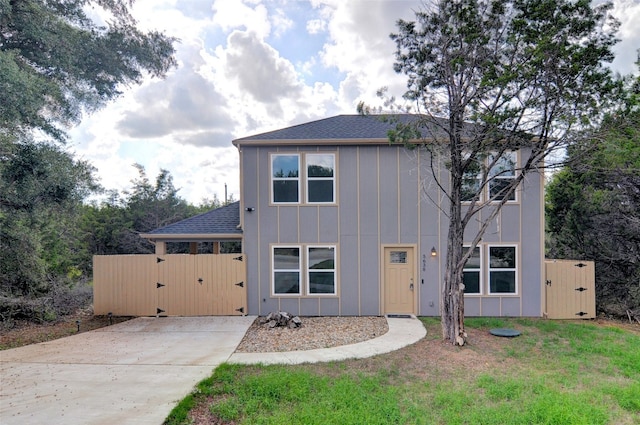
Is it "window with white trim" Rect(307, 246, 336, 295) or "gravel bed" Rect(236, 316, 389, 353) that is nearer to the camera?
"gravel bed" Rect(236, 316, 389, 353)

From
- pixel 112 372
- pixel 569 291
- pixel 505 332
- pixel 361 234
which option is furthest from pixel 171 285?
pixel 569 291

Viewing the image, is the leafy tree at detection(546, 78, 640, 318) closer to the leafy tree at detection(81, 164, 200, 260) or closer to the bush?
the bush

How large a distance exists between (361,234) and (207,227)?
14.6ft

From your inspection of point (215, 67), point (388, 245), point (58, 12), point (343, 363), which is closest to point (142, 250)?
point (215, 67)

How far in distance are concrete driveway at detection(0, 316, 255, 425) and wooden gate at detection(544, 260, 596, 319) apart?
8202 millimetres

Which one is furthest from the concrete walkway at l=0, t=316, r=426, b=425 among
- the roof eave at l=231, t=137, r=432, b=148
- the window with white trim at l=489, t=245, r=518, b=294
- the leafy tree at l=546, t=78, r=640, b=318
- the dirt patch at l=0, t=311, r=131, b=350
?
the leafy tree at l=546, t=78, r=640, b=318

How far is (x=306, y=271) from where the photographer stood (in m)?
9.24

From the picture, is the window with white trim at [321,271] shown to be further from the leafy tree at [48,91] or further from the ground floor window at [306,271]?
the leafy tree at [48,91]

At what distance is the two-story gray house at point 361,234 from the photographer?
358 inches

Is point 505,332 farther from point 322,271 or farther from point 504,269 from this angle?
point 322,271

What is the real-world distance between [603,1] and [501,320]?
23.3ft

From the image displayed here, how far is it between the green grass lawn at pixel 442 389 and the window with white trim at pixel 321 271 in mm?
3204

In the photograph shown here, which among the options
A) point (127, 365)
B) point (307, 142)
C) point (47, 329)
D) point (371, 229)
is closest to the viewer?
point (127, 365)

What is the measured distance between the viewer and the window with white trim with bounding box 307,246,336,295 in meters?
9.23
